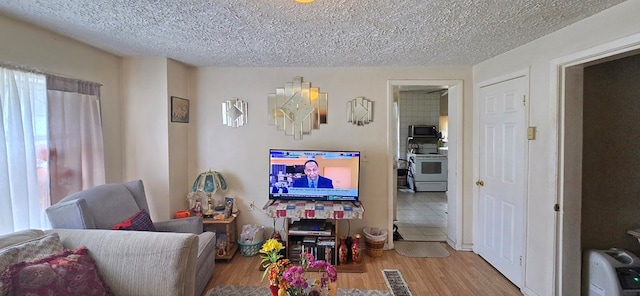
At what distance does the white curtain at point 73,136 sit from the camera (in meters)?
2.23

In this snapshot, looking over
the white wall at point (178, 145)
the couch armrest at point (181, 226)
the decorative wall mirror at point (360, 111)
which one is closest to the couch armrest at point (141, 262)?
the couch armrest at point (181, 226)

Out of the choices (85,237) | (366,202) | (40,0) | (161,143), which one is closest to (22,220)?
(85,237)

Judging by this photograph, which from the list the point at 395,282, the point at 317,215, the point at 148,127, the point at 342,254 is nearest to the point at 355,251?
the point at 342,254

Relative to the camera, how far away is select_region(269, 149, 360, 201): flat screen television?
3111mm

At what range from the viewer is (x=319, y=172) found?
3113mm

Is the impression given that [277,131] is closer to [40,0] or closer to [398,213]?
[40,0]

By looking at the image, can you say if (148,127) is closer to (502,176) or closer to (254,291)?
(254,291)

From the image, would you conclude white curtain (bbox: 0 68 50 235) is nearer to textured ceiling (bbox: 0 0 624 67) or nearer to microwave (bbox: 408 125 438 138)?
textured ceiling (bbox: 0 0 624 67)

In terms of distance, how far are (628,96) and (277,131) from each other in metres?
3.26

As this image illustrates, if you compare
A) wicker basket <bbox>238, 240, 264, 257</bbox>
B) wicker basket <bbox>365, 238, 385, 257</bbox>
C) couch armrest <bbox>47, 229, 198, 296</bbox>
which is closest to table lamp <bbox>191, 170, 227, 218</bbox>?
wicker basket <bbox>238, 240, 264, 257</bbox>

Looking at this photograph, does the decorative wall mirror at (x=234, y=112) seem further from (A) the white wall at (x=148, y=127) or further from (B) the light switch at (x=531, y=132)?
(B) the light switch at (x=531, y=132)

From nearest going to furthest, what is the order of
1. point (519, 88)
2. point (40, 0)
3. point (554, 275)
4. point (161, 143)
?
1. point (40, 0)
2. point (554, 275)
3. point (519, 88)
4. point (161, 143)

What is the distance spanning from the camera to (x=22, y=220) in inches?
78.2

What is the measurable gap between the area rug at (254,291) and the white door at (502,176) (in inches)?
50.9
